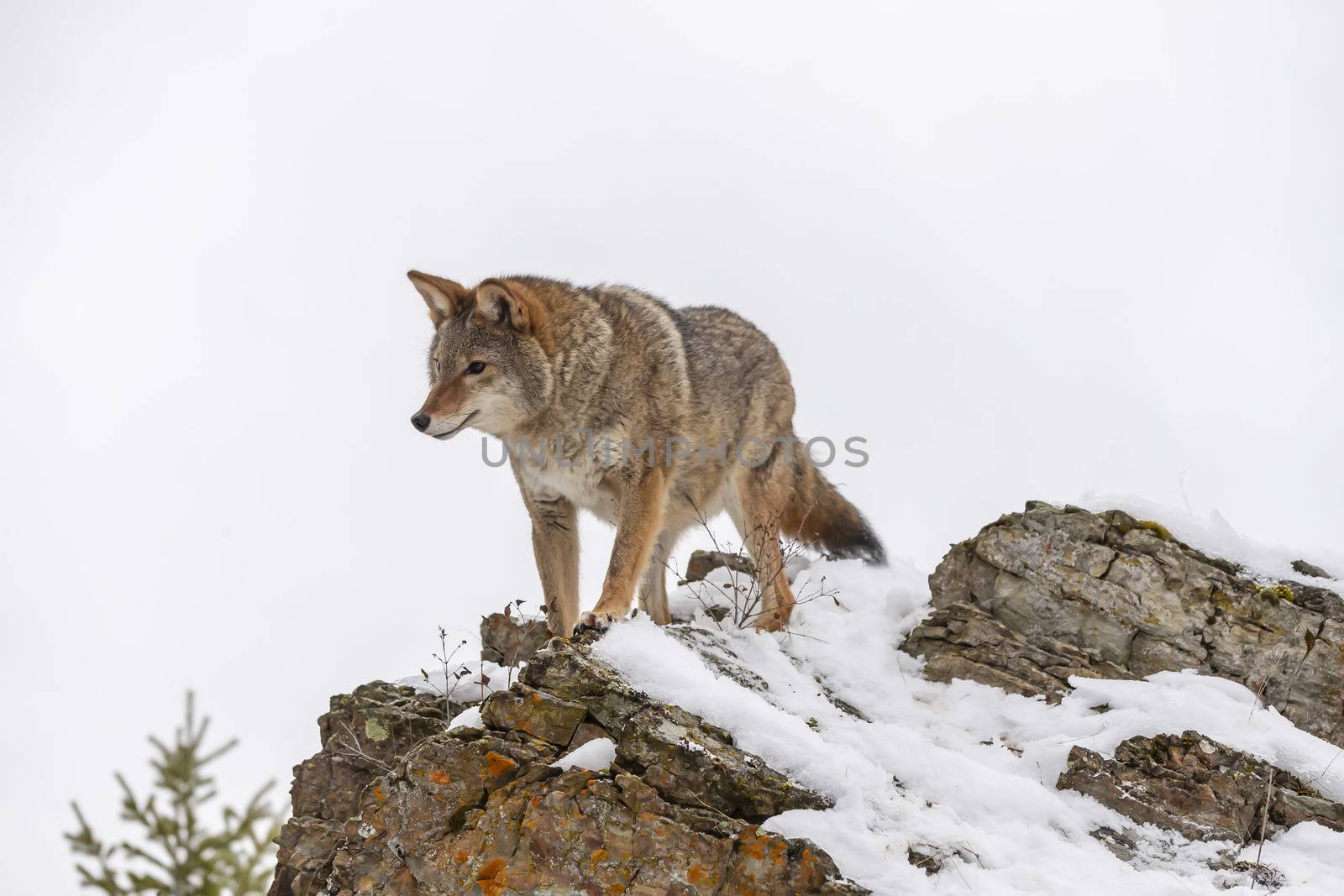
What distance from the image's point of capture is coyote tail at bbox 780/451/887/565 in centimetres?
827

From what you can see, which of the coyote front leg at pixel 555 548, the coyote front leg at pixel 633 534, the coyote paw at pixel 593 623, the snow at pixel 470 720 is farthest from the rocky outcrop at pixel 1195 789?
the coyote front leg at pixel 555 548

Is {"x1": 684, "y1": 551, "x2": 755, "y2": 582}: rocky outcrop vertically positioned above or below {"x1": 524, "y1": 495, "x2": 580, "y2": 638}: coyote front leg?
above

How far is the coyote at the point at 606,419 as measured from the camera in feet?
20.9

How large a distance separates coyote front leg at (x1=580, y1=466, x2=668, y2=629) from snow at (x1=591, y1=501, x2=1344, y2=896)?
1.81ft

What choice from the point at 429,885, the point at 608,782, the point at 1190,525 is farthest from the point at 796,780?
the point at 1190,525

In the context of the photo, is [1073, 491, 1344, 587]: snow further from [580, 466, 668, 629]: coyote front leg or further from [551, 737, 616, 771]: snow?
[551, 737, 616, 771]: snow

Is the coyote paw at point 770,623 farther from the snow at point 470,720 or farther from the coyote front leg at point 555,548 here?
the snow at point 470,720

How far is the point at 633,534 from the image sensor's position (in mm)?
6273

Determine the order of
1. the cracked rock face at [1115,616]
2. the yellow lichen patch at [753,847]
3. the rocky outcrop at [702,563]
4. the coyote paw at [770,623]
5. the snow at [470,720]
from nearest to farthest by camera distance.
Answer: the yellow lichen patch at [753,847]
the snow at [470,720]
the cracked rock face at [1115,616]
the coyote paw at [770,623]
the rocky outcrop at [702,563]

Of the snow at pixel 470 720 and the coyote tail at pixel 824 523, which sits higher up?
the coyote tail at pixel 824 523

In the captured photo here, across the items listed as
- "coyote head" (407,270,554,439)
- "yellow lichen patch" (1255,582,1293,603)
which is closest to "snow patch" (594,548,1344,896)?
"yellow lichen patch" (1255,582,1293,603)

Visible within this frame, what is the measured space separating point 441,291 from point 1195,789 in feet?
17.1

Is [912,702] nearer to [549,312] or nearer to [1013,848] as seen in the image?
[1013,848]

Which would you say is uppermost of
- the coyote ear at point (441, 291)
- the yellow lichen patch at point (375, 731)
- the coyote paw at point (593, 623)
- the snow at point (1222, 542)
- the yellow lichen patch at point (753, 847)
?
the coyote ear at point (441, 291)
